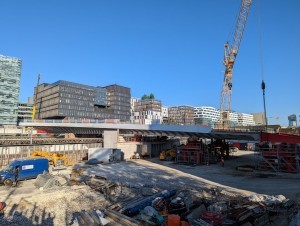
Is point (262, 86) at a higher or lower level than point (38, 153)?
higher

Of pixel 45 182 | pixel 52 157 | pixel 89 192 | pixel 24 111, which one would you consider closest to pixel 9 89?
pixel 24 111

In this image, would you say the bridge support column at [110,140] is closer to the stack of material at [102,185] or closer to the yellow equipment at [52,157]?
the yellow equipment at [52,157]

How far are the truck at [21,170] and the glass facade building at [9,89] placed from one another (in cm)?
13760

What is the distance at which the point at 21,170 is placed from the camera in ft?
94.2

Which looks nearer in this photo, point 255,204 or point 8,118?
point 255,204

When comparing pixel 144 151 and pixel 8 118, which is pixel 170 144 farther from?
pixel 8 118

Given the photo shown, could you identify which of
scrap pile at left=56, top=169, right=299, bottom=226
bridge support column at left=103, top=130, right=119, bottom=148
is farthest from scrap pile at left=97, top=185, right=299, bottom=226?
bridge support column at left=103, top=130, right=119, bottom=148

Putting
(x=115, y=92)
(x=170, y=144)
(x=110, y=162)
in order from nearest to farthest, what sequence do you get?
(x=110, y=162) → (x=170, y=144) → (x=115, y=92)

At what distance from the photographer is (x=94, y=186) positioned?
25.4 m

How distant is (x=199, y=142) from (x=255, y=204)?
107ft

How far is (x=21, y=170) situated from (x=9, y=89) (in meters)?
146

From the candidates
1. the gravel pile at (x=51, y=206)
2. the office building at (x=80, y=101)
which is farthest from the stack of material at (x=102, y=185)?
the office building at (x=80, y=101)

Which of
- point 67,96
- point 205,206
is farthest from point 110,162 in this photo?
point 67,96

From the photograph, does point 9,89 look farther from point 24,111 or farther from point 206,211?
point 206,211
